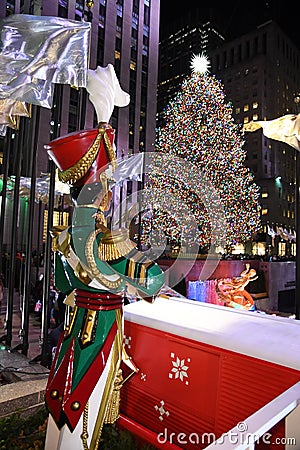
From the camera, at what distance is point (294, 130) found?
3.23m

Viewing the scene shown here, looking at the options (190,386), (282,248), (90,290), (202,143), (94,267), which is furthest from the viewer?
(282,248)

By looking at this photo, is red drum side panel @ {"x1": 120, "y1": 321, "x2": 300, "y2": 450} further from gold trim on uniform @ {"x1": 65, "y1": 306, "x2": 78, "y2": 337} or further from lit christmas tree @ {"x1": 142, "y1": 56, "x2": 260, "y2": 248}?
lit christmas tree @ {"x1": 142, "y1": 56, "x2": 260, "y2": 248}

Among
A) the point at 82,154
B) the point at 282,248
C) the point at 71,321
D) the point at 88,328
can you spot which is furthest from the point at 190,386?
the point at 282,248

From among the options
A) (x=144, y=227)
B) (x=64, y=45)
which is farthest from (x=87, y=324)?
(x=144, y=227)

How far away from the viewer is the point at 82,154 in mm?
2352

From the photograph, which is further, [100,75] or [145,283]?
[100,75]

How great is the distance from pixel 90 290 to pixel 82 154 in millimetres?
925

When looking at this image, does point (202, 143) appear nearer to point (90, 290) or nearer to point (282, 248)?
point (90, 290)

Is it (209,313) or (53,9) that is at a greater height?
(53,9)

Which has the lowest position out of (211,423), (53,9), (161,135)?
(211,423)

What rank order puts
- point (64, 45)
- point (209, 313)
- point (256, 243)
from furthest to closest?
point (256, 243) → point (64, 45) → point (209, 313)

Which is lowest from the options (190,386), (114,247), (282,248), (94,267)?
(190,386)

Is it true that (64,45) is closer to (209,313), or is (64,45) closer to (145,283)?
(145,283)

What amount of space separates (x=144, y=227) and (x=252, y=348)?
2000 centimetres
